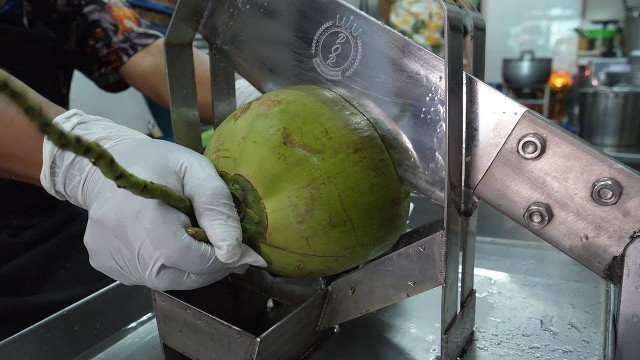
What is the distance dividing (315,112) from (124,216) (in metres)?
0.33

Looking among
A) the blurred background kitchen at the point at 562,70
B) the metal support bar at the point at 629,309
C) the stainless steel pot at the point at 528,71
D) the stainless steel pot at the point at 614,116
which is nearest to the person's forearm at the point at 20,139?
the blurred background kitchen at the point at 562,70

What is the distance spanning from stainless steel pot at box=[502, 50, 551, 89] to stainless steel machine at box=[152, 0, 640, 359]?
3780mm

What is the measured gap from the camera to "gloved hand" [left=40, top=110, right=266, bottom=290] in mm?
699

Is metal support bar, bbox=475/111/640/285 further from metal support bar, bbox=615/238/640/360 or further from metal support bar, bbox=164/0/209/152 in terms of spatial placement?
metal support bar, bbox=164/0/209/152

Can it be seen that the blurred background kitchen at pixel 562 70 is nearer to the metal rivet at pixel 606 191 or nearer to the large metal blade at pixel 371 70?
the large metal blade at pixel 371 70

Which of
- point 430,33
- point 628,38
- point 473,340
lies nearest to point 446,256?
point 473,340

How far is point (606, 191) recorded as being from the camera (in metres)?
0.61

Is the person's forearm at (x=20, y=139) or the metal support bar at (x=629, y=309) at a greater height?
the person's forearm at (x=20, y=139)

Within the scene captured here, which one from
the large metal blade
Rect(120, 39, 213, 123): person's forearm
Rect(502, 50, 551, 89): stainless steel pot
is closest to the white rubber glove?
Rect(120, 39, 213, 123): person's forearm

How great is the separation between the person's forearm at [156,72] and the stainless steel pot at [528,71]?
11.6 feet

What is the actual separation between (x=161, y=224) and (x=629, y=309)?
2.08ft

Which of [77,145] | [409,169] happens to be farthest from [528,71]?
[77,145]

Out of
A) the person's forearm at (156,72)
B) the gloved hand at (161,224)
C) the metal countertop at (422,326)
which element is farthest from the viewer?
the person's forearm at (156,72)

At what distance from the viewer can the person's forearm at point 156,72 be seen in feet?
4.84
